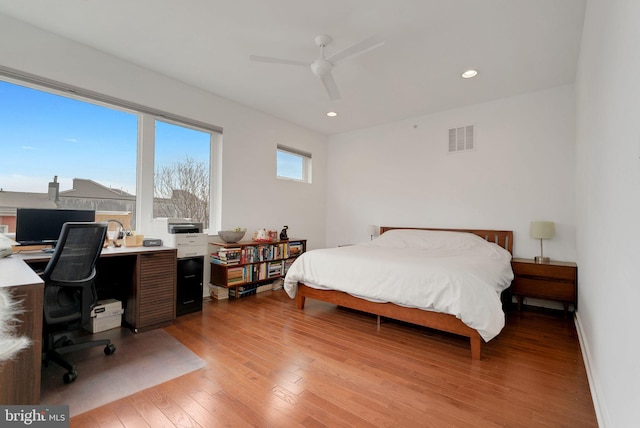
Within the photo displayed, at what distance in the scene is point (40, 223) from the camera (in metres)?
2.54

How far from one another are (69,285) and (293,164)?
3823 mm

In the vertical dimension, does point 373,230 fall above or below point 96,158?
below

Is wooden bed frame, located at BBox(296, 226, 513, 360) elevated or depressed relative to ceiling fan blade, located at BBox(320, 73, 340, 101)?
depressed

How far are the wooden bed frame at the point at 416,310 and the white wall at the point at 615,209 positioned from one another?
75 centimetres

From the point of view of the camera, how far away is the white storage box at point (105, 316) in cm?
278

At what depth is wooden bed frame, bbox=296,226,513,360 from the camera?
7.79 feet

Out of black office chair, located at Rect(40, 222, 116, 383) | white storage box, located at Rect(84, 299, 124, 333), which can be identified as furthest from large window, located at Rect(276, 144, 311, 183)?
black office chair, located at Rect(40, 222, 116, 383)

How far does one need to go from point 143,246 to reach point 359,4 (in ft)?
9.87

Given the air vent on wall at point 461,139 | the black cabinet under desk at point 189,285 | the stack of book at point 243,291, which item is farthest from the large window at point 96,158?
the air vent on wall at point 461,139

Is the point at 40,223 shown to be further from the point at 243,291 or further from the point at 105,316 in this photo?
the point at 243,291

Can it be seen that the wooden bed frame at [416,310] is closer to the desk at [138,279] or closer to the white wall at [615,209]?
the white wall at [615,209]

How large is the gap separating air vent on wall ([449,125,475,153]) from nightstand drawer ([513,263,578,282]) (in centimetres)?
176

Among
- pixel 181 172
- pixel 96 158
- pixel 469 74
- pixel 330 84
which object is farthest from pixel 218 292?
pixel 469 74

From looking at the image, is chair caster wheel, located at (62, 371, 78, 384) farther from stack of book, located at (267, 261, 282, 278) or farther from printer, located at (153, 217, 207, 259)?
stack of book, located at (267, 261, 282, 278)
